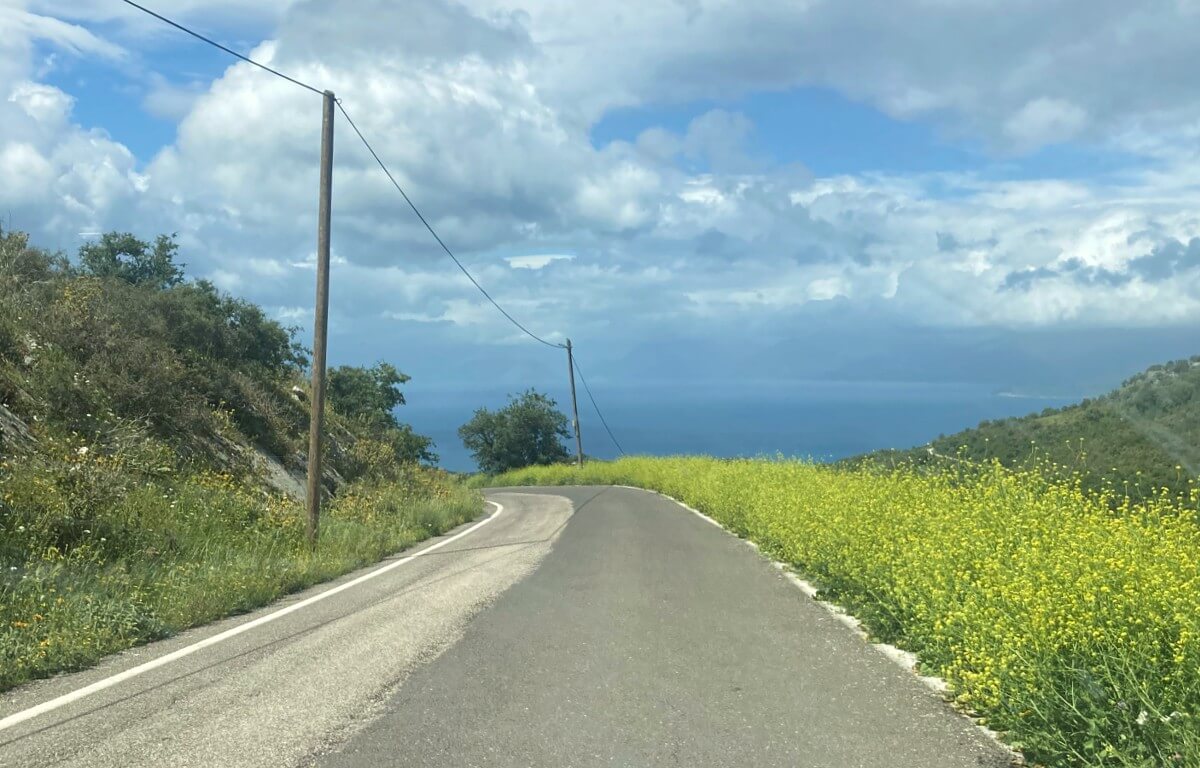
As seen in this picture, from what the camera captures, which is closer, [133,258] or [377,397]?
[133,258]

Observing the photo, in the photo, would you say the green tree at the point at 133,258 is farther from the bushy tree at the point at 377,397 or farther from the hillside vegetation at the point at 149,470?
the bushy tree at the point at 377,397

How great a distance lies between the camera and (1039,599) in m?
5.50

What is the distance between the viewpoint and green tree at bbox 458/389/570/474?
72938mm

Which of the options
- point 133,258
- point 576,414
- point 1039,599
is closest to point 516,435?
point 576,414

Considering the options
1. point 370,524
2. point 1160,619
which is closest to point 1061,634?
point 1160,619

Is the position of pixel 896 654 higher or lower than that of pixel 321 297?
lower

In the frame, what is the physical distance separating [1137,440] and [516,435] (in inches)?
2464

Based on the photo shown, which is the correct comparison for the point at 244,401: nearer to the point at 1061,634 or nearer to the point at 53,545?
the point at 53,545

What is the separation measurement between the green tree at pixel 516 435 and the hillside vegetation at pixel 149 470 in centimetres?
4402

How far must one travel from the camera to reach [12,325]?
16.0 m

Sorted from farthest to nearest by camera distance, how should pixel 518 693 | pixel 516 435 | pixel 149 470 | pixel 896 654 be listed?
pixel 516 435 < pixel 149 470 < pixel 896 654 < pixel 518 693

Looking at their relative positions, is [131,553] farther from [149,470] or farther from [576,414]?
[576,414]

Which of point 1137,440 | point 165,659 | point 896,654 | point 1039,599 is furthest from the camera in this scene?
point 1137,440

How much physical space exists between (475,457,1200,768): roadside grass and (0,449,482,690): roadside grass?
253 inches
